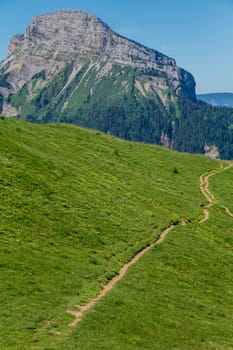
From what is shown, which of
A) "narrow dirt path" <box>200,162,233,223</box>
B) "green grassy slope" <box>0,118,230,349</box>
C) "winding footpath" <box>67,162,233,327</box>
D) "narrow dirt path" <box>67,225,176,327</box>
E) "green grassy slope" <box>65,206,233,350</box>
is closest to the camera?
"green grassy slope" <box>65,206,233,350</box>

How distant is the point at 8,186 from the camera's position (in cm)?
5762

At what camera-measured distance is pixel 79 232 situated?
176ft

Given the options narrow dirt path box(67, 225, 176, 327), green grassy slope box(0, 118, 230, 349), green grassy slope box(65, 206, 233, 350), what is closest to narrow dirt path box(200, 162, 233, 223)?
green grassy slope box(0, 118, 230, 349)

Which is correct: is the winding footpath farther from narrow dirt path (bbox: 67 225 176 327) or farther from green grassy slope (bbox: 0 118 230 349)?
green grassy slope (bbox: 0 118 230 349)

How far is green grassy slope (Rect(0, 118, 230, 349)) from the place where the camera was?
33.1 meters

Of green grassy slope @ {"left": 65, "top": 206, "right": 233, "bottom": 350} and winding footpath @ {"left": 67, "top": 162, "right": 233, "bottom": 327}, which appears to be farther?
winding footpath @ {"left": 67, "top": 162, "right": 233, "bottom": 327}

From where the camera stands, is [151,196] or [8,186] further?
[151,196]

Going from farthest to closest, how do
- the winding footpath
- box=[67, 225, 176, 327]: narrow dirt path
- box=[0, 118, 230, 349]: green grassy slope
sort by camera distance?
the winding footpath < box=[67, 225, 176, 327]: narrow dirt path < box=[0, 118, 230, 349]: green grassy slope

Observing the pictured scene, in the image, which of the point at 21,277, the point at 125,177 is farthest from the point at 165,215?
the point at 21,277

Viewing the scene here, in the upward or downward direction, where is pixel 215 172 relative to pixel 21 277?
upward

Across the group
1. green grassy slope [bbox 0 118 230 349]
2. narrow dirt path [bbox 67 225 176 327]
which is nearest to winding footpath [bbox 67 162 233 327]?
narrow dirt path [bbox 67 225 176 327]

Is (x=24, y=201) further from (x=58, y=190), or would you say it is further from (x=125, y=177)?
(x=125, y=177)

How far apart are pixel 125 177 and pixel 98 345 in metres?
56.1

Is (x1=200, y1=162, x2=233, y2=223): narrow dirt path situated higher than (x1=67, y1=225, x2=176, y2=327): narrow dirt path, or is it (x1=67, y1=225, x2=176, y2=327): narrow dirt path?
(x1=200, y1=162, x2=233, y2=223): narrow dirt path
